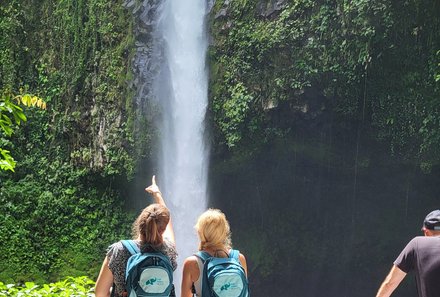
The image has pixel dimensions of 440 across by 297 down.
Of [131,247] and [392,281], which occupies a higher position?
[131,247]

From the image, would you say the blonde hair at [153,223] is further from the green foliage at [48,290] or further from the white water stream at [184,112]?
the white water stream at [184,112]

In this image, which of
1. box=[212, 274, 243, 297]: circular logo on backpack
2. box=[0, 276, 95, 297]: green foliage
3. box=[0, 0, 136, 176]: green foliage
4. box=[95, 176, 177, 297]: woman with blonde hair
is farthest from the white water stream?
box=[212, 274, 243, 297]: circular logo on backpack

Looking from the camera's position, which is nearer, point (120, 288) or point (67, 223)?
point (120, 288)

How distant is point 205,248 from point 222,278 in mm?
191

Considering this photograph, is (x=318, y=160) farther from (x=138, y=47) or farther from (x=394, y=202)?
(x=138, y=47)

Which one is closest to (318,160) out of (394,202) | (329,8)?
(394,202)

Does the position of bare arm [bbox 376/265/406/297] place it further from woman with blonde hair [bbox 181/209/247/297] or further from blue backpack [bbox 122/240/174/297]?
blue backpack [bbox 122/240/174/297]

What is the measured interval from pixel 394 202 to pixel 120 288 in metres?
11.6

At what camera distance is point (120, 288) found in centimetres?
366

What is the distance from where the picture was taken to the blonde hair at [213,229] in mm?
3566

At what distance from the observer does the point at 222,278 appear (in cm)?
356

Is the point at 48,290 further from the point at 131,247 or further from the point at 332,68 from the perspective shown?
the point at 332,68

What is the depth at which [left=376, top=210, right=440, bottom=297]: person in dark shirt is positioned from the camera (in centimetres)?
389

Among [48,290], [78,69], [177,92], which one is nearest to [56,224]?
[78,69]
